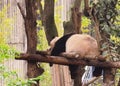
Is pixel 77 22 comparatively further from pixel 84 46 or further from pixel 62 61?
pixel 62 61

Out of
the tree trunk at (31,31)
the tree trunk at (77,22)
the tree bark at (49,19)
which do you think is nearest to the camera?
the tree trunk at (31,31)

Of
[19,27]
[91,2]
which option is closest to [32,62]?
[91,2]

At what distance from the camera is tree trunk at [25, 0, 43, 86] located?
3.36 meters

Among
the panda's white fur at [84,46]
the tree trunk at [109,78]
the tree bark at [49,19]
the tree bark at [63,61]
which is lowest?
the tree trunk at [109,78]

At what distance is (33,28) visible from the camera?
135 inches

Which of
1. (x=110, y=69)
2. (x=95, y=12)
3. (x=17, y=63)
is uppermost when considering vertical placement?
(x=95, y=12)

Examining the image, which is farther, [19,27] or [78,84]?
[19,27]

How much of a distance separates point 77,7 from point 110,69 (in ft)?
3.29

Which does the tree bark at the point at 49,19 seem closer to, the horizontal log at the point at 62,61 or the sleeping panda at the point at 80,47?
the sleeping panda at the point at 80,47

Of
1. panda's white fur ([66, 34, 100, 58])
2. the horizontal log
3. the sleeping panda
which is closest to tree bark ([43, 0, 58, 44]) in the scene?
the sleeping panda

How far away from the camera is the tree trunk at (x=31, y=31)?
3357 mm

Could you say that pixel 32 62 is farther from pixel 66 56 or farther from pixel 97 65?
pixel 97 65

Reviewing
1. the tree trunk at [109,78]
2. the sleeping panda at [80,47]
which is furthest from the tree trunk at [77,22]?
the tree trunk at [109,78]

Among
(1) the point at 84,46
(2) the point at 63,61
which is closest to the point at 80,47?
(1) the point at 84,46
